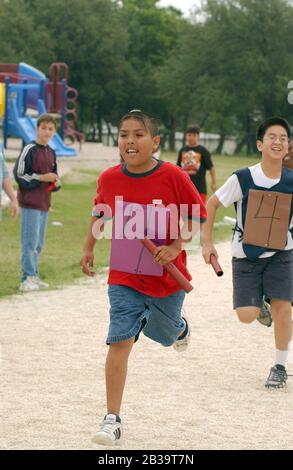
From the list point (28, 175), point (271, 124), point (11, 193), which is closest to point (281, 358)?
point (271, 124)

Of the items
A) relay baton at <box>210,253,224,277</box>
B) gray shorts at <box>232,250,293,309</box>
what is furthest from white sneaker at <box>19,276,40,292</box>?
relay baton at <box>210,253,224,277</box>

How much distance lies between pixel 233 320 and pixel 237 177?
2.97m

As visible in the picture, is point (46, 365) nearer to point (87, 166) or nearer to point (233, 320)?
point (233, 320)

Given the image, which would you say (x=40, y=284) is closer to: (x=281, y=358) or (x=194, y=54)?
(x=281, y=358)

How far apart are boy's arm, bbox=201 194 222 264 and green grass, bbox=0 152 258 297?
14.2ft

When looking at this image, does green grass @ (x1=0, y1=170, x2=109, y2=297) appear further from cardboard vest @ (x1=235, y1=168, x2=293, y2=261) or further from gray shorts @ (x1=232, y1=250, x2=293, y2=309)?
cardboard vest @ (x1=235, y1=168, x2=293, y2=261)

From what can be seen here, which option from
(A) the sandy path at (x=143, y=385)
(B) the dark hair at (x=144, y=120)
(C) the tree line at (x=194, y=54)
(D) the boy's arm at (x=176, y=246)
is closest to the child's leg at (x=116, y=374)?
(A) the sandy path at (x=143, y=385)

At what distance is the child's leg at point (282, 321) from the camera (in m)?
7.59

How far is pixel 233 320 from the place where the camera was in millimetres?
10328

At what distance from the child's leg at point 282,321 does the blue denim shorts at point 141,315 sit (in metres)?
1.17

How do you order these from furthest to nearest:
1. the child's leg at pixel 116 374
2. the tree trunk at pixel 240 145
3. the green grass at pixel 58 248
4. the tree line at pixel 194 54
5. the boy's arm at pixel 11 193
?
the tree trunk at pixel 240 145 → the tree line at pixel 194 54 → the green grass at pixel 58 248 → the boy's arm at pixel 11 193 → the child's leg at pixel 116 374

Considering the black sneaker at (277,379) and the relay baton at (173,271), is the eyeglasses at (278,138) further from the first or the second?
the relay baton at (173,271)

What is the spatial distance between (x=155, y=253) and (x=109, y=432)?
3.20 ft

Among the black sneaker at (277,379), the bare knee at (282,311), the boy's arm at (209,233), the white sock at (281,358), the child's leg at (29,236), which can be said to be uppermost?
the boy's arm at (209,233)
